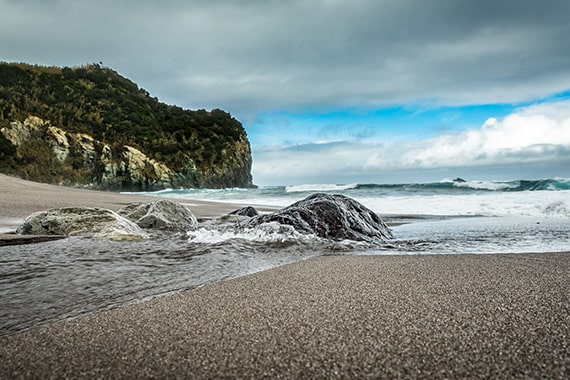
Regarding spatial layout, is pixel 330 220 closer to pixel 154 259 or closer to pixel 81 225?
pixel 154 259

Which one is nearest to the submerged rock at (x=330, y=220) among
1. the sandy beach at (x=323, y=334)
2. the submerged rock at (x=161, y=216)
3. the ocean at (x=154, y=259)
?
the ocean at (x=154, y=259)

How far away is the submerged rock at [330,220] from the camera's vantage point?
4684 millimetres

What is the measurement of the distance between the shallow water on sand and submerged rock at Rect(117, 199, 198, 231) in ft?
3.57

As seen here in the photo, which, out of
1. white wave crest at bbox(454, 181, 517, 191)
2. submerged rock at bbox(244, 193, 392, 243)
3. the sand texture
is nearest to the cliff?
white wave crest at bbox(454, 181, 517, 191)

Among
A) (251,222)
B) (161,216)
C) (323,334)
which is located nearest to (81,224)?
(161,216)

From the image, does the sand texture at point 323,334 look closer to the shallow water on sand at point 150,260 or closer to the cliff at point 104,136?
the shallow water on sand at point 150,260

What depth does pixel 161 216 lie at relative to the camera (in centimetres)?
581

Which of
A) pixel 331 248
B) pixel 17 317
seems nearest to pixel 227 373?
pixel 17 317

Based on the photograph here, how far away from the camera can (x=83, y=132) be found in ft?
116

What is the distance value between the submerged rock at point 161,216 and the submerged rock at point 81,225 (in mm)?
1027

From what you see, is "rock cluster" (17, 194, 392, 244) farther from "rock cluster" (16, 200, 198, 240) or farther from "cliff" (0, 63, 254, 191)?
"cliff" (0, 63, 254, 191)

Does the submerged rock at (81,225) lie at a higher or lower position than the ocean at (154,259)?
higher

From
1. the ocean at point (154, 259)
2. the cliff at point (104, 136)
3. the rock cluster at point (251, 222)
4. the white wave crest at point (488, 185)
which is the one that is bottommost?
the ocean at point (154, 259)

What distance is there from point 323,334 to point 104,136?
40402 mm
